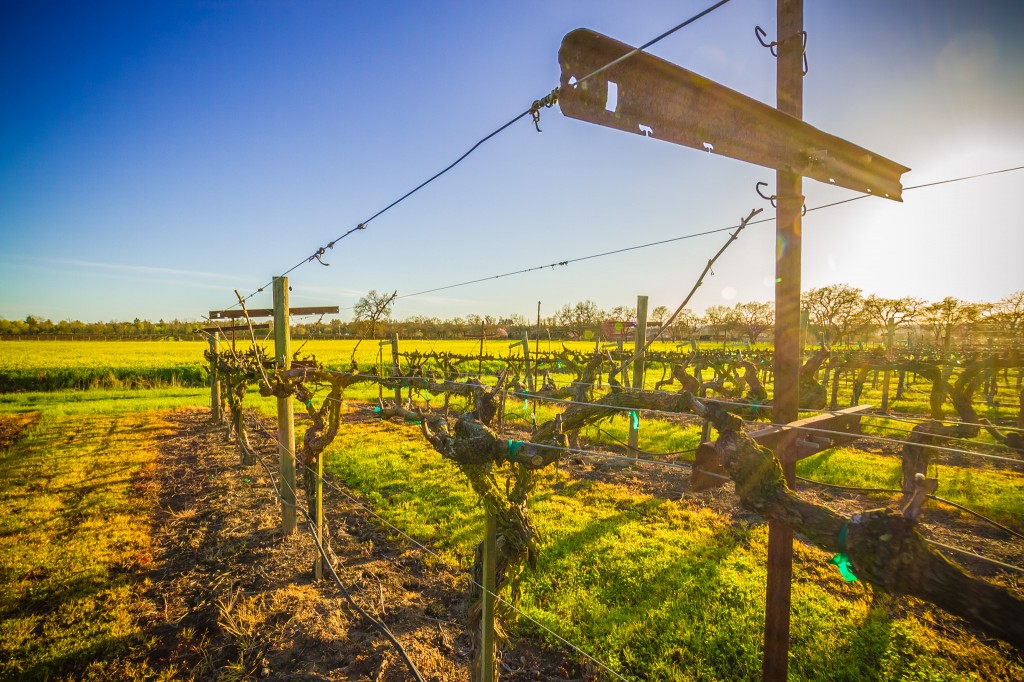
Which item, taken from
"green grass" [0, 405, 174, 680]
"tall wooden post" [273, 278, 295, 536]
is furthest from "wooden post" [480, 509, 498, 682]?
"tall wooden post" [273, 278, 295, 536]

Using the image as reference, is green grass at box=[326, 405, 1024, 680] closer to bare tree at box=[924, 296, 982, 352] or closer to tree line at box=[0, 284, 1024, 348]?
tree line at box=[0, 284, 1024, 348]

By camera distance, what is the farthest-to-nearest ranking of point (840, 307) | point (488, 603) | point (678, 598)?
point (840, 307) < point (678, 598) < point (488, 603)

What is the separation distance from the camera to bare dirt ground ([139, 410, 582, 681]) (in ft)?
13.9

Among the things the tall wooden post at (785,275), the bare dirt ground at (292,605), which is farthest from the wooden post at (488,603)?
the tall wooden post at (785,275)

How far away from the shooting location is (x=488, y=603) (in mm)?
3037

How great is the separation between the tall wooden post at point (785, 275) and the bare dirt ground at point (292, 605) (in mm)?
2369

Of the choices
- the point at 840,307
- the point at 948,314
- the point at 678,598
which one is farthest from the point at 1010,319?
the point at 678,598

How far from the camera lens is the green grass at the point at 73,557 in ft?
14.5

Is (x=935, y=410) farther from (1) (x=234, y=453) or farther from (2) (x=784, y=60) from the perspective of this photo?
(1) (x=234, y=453)

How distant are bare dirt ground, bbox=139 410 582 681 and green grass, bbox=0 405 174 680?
0.34 metres

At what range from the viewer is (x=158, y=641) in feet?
15.2

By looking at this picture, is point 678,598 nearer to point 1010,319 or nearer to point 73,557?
point 73,557

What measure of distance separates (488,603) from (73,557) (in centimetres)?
766

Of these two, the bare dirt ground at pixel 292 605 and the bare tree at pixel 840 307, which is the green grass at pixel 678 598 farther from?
the bare tree at pixel 840 307
